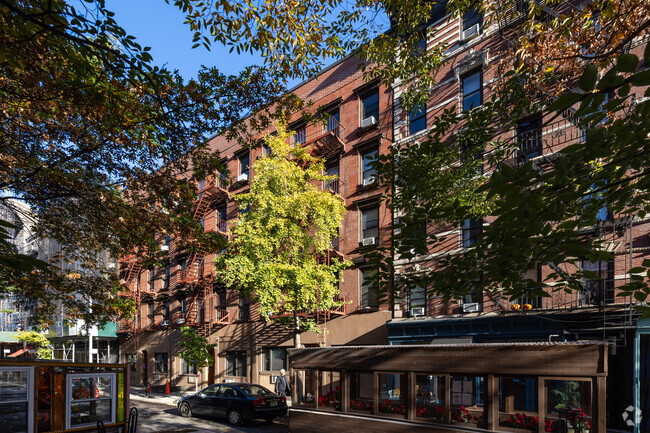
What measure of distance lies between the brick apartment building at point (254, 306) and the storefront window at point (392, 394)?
522 centimetres

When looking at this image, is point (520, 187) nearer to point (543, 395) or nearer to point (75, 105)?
point (543, 395)

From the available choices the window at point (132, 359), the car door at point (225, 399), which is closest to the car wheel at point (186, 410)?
the car door at point (225, 399)

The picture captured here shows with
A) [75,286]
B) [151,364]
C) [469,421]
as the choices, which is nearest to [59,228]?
[75,286]

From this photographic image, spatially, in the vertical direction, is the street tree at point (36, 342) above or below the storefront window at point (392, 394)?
below

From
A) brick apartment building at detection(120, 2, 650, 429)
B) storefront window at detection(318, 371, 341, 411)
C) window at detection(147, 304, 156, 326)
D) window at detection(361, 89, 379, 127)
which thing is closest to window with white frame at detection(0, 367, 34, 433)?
→ brick apartment building at detection(120, 2, 650, 429)

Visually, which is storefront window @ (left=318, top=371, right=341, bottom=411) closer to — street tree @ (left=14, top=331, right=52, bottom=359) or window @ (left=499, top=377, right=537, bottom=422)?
window @ (left=499, top=377, right=537, bottom=422)

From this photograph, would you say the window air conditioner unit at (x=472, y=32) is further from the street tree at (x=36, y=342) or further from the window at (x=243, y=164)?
the street tree at (x=36, y=342)

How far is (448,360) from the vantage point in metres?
10.9

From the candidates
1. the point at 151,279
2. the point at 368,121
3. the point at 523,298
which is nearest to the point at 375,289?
the point at 523,298

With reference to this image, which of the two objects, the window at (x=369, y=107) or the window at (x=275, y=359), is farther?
the window at (x=275, y=359)

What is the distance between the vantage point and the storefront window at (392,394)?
11672mm

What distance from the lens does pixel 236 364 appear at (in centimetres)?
2942

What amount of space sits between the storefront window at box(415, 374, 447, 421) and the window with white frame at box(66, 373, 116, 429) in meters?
7.71

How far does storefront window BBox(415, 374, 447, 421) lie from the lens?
10.9m
